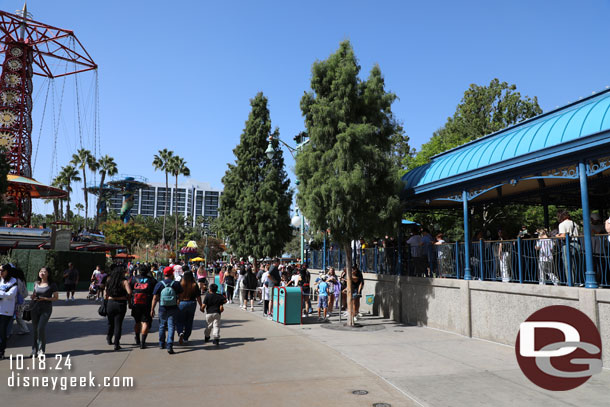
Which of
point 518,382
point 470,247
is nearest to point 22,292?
point 518,382

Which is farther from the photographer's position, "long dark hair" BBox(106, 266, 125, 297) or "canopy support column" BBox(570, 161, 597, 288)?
"long dark hair" BBox(106, 266, 125, 297)

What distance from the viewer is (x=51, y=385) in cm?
658

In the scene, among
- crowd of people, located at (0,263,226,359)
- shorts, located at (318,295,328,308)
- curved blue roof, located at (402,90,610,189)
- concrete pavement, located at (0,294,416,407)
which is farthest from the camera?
shorts, located at (318,295,328,308)

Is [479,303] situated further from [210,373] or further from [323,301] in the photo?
[210,373]

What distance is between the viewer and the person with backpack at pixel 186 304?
9875 mm

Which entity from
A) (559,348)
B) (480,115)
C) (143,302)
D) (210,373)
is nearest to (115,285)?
(143,302)

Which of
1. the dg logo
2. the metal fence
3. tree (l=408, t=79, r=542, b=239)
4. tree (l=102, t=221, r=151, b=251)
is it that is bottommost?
the dg logo

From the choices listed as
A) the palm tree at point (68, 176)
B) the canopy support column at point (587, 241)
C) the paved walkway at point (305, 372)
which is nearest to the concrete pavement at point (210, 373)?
the paved walkway at point (305, 372)

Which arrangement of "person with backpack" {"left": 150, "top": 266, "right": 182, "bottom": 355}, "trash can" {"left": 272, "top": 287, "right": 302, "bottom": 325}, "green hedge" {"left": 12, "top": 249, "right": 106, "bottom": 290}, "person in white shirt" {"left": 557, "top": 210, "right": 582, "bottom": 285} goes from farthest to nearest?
"green hedge" {"left": 12, "top": 249, "right": 106, "bottom": 290} → "trash can" {"left": 272, "top": 287, "right": 302, "bottom": 325} → "person with backpack" {"left": 150, "top": 266, "right": 182, "bottom": 355} → "person in white shirt" {"left": 557, "top": 210, "right": 582, "bottom": 285}

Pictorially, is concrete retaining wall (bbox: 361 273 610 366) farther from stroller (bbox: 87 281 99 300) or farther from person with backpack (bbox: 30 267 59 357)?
stroller (bbox: 87 281 99 300)

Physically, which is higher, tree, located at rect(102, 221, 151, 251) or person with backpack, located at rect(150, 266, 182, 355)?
tree, located at rect(102, 221, 151, 251)

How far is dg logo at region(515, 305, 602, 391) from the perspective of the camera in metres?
7.13

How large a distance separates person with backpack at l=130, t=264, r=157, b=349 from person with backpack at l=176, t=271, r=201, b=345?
2.18 ft

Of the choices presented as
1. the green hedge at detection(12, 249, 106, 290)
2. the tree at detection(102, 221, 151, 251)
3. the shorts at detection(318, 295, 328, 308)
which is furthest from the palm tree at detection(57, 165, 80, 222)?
the shorts at detection(318, 295, 328, 308)
